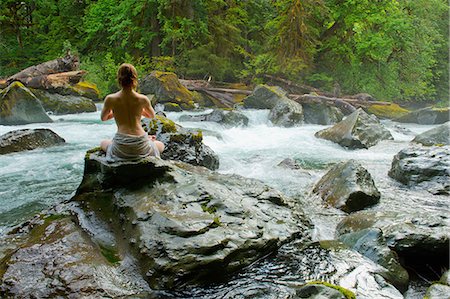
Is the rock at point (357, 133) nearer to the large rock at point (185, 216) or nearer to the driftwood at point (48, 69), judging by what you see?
the large rock at point (185, 216)

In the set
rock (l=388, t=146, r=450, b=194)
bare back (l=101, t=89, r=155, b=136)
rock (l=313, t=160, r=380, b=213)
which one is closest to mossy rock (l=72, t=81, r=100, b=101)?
bare back (l=101, t=89, r=155, b=136)

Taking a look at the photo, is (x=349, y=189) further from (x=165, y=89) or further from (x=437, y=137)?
(x=165, y=89)

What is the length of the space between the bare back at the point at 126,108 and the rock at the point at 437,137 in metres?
8.64

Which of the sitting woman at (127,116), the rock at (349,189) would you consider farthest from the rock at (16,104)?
the rock at (349,189)

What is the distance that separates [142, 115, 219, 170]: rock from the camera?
21.8ft

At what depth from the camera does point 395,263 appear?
3.57 metres

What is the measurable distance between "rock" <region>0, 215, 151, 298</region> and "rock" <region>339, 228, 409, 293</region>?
223 cm

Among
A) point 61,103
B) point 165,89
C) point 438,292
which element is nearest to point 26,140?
point 61,103

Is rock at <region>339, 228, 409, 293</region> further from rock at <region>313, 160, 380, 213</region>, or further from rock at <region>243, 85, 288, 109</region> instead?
rock at <region>243, 85, 288, 109</region>

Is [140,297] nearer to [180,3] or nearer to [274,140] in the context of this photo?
[274,140]

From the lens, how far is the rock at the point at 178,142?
6633 millimetres

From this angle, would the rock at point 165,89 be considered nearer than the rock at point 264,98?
No

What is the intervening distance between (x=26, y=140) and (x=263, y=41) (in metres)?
16.6

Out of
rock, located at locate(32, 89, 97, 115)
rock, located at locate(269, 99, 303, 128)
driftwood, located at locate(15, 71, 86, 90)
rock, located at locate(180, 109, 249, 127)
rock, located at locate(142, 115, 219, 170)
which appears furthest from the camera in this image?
rock, located at locate(32, 89, 97, 115)
